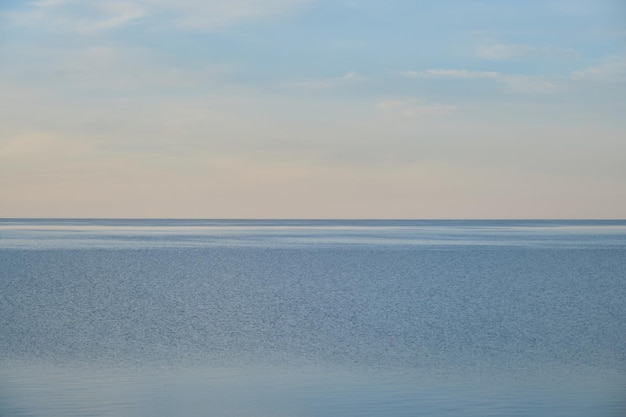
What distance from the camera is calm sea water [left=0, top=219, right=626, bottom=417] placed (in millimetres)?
10086

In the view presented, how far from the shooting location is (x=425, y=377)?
37.4 feet

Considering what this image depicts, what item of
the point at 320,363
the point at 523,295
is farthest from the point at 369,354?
the point at 523,295

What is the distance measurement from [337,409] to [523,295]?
12.8m

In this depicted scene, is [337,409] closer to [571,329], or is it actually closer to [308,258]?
[571,329]

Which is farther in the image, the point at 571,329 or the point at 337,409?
the point at 571,329

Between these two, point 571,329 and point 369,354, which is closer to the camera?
point 369,354

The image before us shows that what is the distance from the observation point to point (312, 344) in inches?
553

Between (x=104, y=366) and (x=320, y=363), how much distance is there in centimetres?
306

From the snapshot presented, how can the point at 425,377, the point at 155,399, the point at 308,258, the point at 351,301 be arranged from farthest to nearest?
1. the point at 308,258
2. the point at 351,301
3. the point at 425,377
4. the point at 155,399

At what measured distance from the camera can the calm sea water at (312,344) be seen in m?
10.1

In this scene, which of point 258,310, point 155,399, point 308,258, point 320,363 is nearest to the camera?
point 155,399

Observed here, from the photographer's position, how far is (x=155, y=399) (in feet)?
33.5

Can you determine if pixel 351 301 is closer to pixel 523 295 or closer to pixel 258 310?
pixel 258 310

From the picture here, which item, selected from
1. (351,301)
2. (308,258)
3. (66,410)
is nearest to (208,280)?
(351,301)
